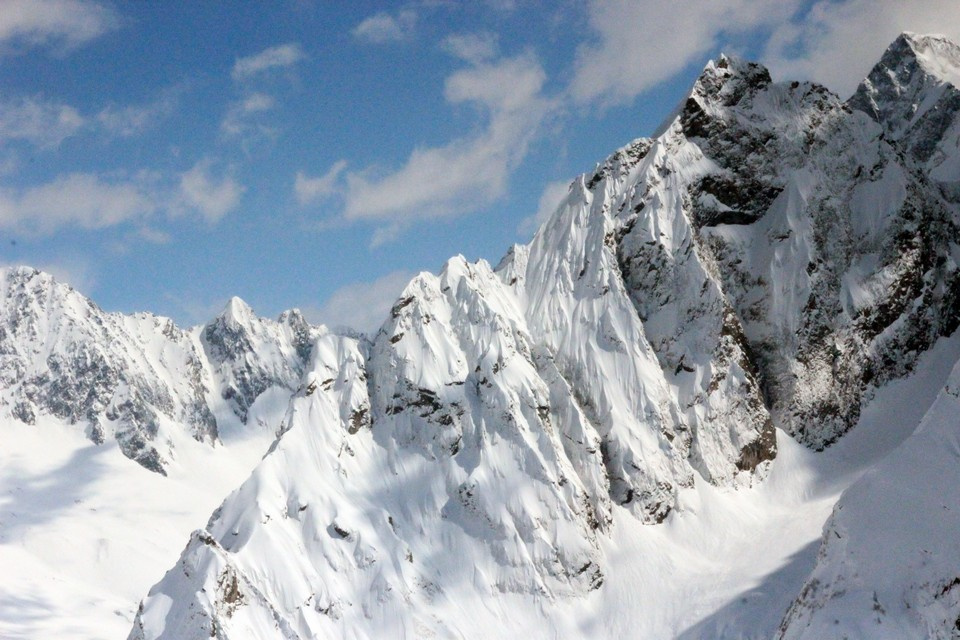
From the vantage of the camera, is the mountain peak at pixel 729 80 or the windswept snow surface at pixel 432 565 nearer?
the windswept snow surface at pixel 432 565

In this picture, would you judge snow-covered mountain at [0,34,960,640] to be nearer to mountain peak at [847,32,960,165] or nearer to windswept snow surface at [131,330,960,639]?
windswept snow surface at [131,330,960,639]

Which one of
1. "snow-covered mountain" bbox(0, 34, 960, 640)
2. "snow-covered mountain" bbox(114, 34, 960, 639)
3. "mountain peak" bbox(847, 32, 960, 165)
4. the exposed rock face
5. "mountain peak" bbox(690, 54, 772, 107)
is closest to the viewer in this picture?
the exposed rock face

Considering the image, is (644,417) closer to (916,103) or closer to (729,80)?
(729,80)

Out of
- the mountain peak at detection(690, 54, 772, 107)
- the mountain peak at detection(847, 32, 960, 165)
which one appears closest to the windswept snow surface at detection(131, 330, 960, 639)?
the mountain peak at detection(690, 54, 772, 107)

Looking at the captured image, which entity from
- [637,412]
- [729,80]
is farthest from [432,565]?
[729,80]

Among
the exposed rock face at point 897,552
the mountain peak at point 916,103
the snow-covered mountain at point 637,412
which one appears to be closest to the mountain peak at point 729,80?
the snow-covered mountain at point 637,412

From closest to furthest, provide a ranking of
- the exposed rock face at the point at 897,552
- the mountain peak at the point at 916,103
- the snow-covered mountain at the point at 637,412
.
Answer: the exposed rock face at the point at 897,552
the snow-covered mountain at the point at 637,412
the mountain peak at the point at 916,103

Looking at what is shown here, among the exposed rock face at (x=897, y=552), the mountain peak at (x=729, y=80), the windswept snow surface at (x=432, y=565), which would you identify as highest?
the mountain peak at (x=729, y=80)

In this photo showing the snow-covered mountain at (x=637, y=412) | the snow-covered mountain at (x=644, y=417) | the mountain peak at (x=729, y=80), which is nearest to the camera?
the snow-covered mountain at (x=644, y=417)

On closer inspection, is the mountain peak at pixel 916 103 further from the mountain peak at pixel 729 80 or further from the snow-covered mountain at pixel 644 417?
the mountain peak at pixel 729 80
